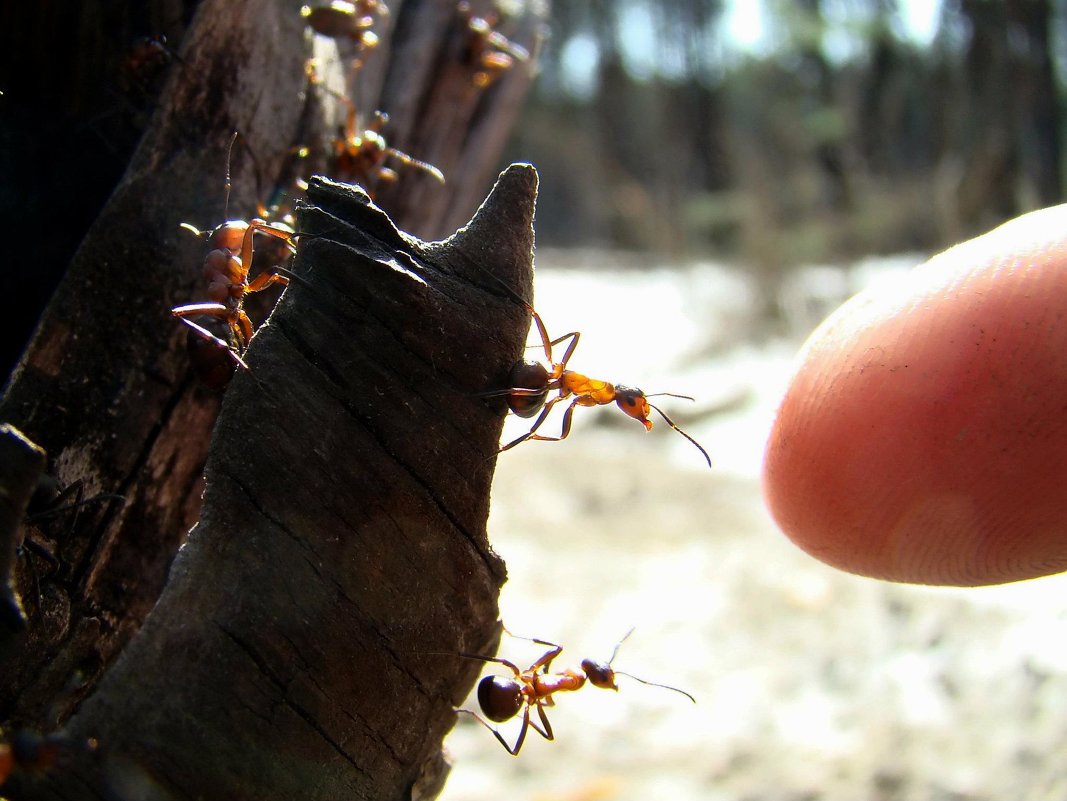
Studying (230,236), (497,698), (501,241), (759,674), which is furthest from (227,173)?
(759,674)

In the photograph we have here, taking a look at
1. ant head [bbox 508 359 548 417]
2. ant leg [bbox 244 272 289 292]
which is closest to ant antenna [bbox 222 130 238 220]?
ant leg [bbox 244 272 289 292]

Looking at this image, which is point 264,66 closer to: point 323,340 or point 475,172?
point 323,340

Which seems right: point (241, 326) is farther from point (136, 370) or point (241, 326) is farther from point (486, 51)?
point (486, 51)

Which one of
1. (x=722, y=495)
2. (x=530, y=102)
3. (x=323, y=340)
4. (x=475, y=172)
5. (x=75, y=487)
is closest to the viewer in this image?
(x=323, y=340)

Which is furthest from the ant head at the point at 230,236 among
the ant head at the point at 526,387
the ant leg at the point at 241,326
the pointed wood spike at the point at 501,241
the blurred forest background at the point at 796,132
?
the blurred forest background at the point at 796,132

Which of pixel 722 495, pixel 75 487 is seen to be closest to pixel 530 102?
pixel 722 495

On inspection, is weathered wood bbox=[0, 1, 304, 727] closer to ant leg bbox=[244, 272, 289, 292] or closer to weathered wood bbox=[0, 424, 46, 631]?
ant leg bbox=[244, 272, 289, 292]
